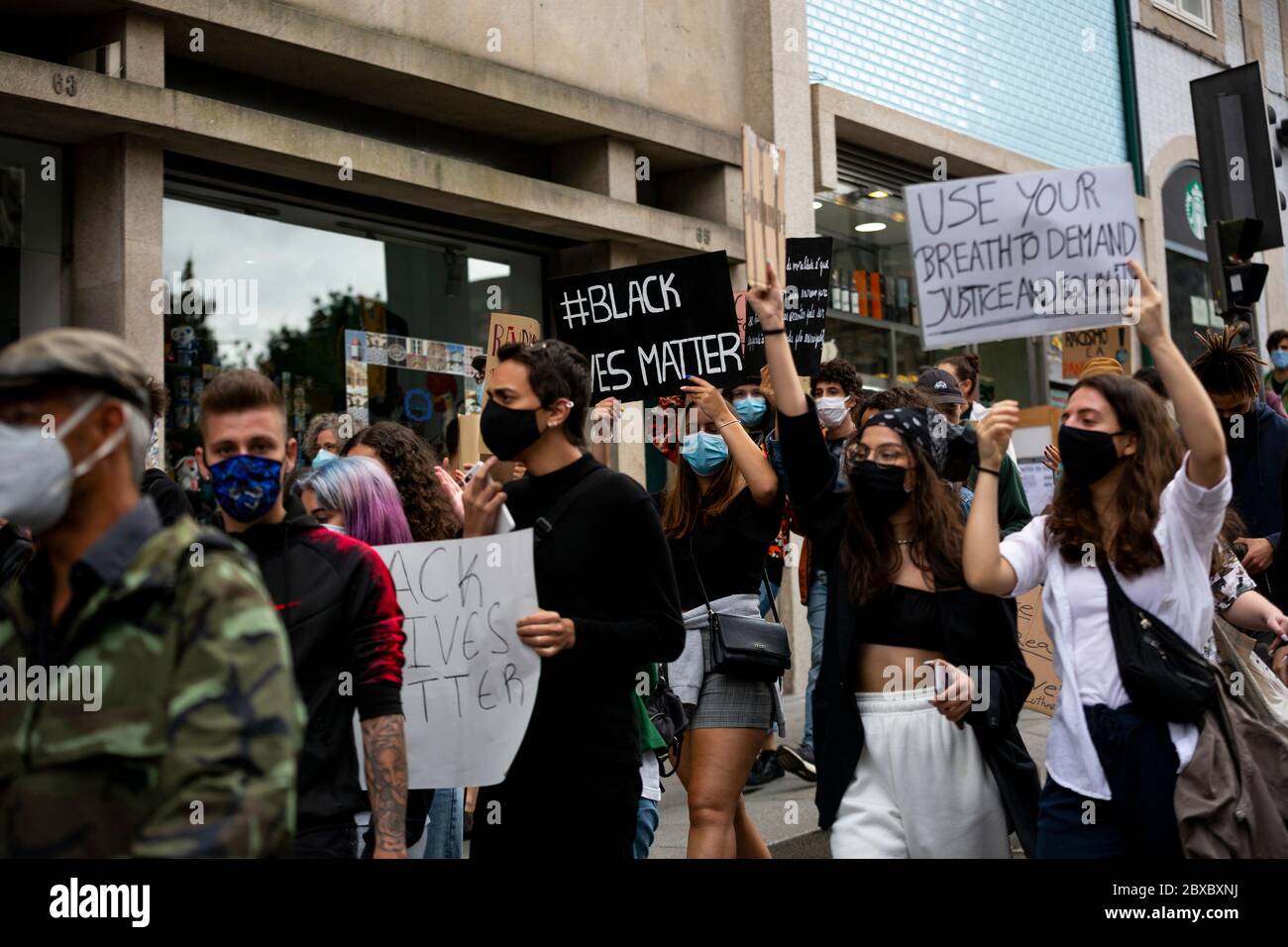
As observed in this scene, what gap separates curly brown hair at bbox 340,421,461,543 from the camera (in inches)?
198

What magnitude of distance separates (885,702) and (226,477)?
6.25ft

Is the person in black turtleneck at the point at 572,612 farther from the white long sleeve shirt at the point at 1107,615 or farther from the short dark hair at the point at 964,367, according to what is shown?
the short dark hair at the point at 964,367

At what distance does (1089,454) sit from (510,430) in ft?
5.20

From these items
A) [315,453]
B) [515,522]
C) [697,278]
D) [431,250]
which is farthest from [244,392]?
[431,250]

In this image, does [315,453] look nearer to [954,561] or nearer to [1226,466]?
[954,561]

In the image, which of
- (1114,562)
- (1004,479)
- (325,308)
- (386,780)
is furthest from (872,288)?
(386,780)

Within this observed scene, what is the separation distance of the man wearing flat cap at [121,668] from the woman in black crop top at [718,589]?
3.18 metres

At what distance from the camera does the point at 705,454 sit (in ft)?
18.9

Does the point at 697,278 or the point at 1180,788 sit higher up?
the point at 697,278

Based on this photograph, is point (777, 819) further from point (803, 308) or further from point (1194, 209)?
point (1194, 209)

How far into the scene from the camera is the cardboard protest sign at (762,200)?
22.4 feet

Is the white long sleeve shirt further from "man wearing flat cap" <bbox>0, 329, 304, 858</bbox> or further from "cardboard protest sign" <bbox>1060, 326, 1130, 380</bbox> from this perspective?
"cardboard protest sign" <bbox>1060, 326, 1130, 380</bbox>

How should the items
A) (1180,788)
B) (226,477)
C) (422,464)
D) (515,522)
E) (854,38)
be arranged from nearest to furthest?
(226,477) → (1180,788) → (515,522) → (422,464) → (854,38)

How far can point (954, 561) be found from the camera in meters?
4.36
